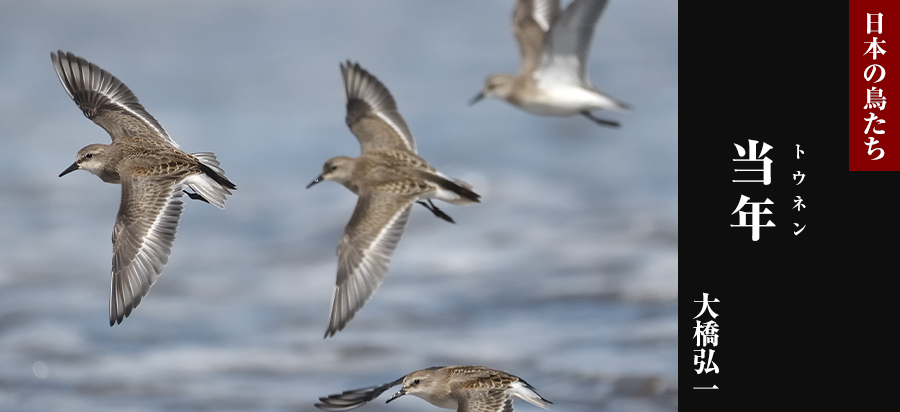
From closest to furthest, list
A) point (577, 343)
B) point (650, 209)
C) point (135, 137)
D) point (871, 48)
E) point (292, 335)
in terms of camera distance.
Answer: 1. point (135, 137)
2. point (871, 48)
3. point (577, 343)
4. point (292, 335)
5. point (650, 209)

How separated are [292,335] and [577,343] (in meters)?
1.77

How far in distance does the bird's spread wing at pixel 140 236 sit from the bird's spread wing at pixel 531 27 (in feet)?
7.56

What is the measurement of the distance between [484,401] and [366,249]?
39.0 inches

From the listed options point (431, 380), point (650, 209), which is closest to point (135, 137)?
point (431, 380)

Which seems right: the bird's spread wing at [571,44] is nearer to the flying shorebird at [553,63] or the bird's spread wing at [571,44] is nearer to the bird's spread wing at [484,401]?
the flying shorebird at [553,63]

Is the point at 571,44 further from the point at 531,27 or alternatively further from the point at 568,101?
the point at 531,27

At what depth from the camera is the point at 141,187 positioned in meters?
5.45

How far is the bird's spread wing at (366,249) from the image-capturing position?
536 cm

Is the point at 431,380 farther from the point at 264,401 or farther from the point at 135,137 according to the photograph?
the point at 135,137

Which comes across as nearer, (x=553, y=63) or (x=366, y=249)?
(x=366, y=249)

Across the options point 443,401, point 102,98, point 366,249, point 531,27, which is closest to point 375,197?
point 366,249

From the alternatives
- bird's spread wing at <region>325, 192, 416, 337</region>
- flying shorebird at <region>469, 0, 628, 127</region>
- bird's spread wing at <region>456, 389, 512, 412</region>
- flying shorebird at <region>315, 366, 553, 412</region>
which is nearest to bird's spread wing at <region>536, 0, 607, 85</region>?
flying shorebird at <region>469, 0, 628, 127</region>

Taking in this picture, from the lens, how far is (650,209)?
351 inches

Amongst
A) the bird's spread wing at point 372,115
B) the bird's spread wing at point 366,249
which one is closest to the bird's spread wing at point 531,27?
the bird's spread wing at point 372,115
